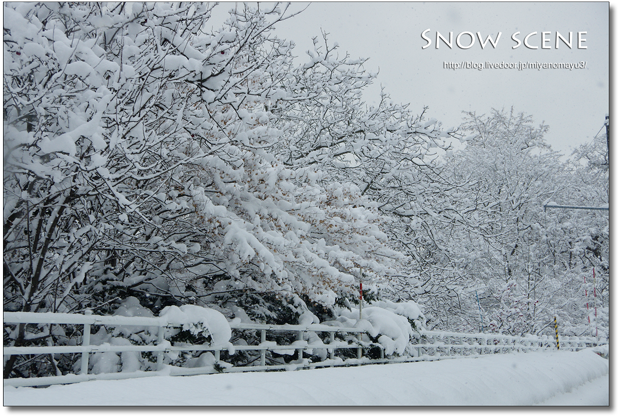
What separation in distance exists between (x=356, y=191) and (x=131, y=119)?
471 centimetres

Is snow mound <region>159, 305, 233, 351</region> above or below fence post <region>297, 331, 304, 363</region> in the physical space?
above

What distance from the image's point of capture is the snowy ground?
5.02 m

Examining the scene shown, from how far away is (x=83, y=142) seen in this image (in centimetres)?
687

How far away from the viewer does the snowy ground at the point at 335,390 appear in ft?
16.5

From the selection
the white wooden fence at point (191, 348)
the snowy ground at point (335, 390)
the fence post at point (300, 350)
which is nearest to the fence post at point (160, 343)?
the white wooden fence at point (191, 348)

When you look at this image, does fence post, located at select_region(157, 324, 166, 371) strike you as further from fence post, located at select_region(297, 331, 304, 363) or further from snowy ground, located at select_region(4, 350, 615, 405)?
fence post, located at select_region(297, 331, 304, 363)

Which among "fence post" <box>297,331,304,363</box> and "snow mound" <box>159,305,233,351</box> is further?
"fence post" <box>297,331,304,363</box>

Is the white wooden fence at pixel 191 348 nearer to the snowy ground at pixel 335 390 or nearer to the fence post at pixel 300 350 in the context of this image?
the fence post at pixel 300 350

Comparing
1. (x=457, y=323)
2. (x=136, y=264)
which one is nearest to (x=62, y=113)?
(x=136, y=264)

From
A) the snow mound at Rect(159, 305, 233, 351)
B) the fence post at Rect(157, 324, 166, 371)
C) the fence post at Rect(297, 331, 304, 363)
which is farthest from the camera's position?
the fence post at Rect(297, 331, 304, 363)

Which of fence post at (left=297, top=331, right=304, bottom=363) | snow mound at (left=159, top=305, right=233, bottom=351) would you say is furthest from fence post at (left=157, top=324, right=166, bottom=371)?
fence post at (left=297, top=331, right=304, bottom=363)

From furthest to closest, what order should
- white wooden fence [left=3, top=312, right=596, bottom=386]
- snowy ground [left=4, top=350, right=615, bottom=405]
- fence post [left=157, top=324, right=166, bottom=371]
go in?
fence post [left=157, top=324, right=166, bottom=371] → white wooden fence [left=3, top=312, right=596, bottom=386] → snowy ground [left=4, top=350, right=615, bottom=405]

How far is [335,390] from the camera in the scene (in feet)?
18.4

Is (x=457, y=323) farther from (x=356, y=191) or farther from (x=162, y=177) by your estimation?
(x=162, y=177)
